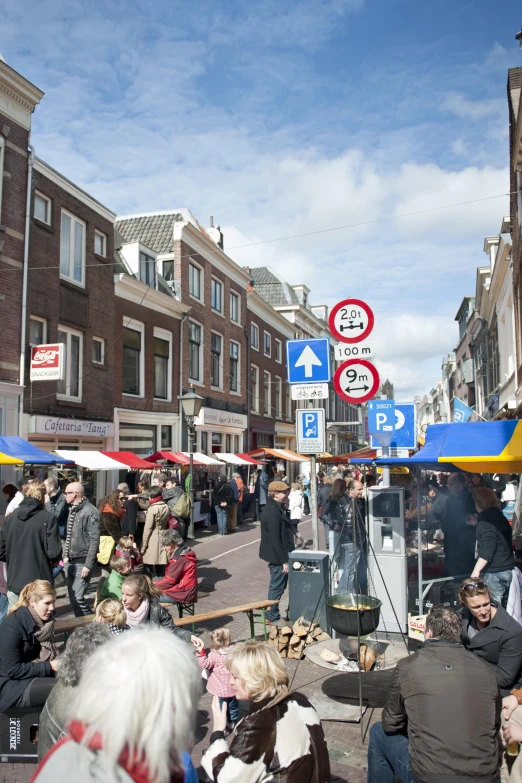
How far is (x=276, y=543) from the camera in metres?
7.43

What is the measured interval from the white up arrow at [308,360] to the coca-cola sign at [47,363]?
25.9 feet

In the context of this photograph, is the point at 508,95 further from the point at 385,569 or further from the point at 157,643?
the point at 157,643

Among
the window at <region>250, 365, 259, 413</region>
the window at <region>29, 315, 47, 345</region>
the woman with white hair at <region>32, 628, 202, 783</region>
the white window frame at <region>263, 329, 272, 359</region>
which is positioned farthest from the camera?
the white window frame at <region>263, 329, 272, 359</region>

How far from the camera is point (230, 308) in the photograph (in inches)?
1069

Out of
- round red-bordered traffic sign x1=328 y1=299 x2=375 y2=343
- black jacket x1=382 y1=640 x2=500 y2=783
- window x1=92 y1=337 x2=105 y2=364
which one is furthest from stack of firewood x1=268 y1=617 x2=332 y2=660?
window x1=92 y1=337 x2=105 y2=364

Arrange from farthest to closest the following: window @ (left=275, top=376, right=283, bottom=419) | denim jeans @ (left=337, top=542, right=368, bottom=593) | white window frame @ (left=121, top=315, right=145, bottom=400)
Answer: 1. window @ (left=275, top=376, right=283, bottom=419)
2. white window frame @ (left=121, top=315, right=145, bottom=400)
3. denim jeans @ (left=337, top=542, right=368, bottom=593)

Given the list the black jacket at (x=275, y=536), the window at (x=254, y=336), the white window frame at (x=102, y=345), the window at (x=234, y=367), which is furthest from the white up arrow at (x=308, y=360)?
the window at (x=254, y=336)

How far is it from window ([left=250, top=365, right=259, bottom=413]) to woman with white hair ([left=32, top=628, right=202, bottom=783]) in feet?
92.4

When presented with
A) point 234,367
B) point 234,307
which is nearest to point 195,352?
point 234,367

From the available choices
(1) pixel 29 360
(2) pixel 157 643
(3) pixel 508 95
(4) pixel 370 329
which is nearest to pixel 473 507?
(4) pixel 370 329

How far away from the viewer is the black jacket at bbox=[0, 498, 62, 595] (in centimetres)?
625

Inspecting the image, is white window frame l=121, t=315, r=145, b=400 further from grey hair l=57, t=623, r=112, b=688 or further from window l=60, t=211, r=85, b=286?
grey hair l=57, t=623, r=112, b=688

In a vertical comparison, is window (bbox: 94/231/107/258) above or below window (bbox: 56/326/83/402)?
above

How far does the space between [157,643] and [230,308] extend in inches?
1018
